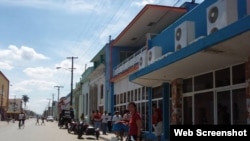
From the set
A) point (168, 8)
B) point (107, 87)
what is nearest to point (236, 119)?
point (168, 8)

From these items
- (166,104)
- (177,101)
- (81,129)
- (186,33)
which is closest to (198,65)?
(186,33)

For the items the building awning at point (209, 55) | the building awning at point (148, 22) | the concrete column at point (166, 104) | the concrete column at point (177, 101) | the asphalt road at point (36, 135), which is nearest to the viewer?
the building awning at point (209, 55)

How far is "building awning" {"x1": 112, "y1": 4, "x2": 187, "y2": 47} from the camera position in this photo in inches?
960

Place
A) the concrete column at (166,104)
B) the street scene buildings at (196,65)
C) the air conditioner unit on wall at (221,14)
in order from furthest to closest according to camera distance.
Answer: the concrete column at (166,104) < the air conditioner unit on wall at (221,14) < the street scene buildings at (196,65)

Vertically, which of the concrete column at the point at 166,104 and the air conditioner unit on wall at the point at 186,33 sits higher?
the air conditioner unit on wall at the point at 186,33

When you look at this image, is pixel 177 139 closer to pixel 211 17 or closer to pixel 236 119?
pixel 236 119

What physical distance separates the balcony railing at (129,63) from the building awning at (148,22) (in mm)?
1774

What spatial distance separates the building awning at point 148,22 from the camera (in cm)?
2439

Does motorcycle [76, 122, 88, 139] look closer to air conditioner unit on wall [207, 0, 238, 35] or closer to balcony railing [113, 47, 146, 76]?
balcony railing [113, 47, 146, 76]

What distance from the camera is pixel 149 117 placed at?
2373 cm

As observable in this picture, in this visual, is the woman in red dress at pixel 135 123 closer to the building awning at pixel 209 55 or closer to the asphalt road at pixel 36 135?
the building awning at pixel 209 55

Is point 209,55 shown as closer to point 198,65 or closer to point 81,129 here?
point 198,65

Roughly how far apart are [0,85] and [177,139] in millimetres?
103114

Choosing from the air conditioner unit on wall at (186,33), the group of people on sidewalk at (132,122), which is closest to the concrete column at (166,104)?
the group of people on sidewalk at (132,122)
